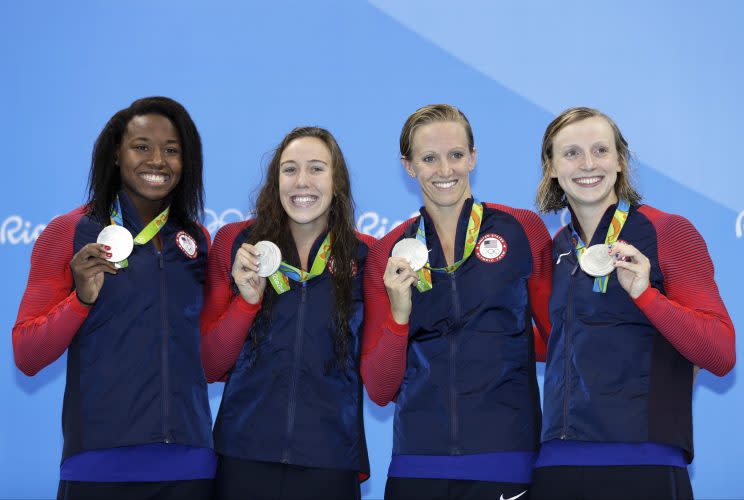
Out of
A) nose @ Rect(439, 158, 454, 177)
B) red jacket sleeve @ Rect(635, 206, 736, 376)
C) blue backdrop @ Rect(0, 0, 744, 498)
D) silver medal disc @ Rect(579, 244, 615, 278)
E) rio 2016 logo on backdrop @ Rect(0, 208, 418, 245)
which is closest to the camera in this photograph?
red jacket sleeve @ Rect(635, 206, 736, 376)

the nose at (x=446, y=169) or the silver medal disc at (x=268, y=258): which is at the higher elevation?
the nose at (x=446, y=169)

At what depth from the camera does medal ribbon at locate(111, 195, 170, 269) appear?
2680mm

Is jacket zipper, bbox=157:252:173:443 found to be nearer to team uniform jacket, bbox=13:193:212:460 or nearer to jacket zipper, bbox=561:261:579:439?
team uniform jacket, bbox=13:193:212:460

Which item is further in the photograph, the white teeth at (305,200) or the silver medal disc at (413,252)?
the white teeth at (305,200)

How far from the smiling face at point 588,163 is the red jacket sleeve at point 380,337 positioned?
1.91ft

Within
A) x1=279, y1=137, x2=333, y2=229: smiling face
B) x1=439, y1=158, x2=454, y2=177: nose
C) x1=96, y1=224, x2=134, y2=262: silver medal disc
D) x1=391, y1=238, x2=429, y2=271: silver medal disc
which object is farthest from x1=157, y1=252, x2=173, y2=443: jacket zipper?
x1=439, y1=158, x2=454, y2=177: nose

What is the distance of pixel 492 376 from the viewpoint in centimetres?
251

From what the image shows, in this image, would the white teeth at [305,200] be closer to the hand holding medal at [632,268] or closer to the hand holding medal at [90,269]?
the hand holding medal at [90,269]

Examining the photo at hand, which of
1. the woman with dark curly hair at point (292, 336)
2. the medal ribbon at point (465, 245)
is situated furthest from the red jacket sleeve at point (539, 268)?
the woman with dark curly hair at point (292, 336)

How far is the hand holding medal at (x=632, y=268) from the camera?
228 cm

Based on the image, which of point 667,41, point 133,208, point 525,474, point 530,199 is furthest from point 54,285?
point 667,41

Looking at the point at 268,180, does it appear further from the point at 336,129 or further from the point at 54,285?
the point at 336,129

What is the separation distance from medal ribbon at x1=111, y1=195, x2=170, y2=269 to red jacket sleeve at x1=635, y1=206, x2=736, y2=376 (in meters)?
1.58

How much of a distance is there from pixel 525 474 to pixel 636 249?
77 centimetres
